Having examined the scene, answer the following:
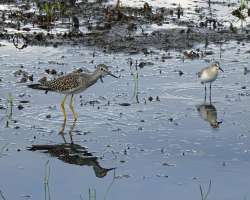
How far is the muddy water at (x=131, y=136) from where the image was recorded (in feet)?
32.0

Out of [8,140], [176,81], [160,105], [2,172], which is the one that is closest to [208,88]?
[176,81]

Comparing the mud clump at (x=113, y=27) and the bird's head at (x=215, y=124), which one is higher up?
the mud clump at (x=113, y=27)

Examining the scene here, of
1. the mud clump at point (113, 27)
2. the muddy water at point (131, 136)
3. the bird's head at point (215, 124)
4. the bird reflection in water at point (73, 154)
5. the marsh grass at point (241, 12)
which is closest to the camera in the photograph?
the muddy water at point (131, 136)

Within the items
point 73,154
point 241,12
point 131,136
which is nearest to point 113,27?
point 241,12

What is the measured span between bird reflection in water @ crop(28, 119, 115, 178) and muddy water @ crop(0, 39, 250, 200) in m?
0.02

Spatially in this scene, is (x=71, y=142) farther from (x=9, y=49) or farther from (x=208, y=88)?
(x=9, y=49)

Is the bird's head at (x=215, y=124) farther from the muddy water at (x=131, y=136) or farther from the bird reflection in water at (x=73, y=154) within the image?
the bird reflection in water at (x=73, y=154)

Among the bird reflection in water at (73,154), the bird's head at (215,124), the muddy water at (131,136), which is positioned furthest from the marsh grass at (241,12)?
the bird reflection in water at (73,154)

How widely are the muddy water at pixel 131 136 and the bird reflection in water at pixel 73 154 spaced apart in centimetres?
2

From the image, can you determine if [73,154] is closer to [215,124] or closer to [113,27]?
[215,124]

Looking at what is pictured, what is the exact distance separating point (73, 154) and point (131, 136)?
4.04 ft

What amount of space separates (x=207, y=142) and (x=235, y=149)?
1.67 ft

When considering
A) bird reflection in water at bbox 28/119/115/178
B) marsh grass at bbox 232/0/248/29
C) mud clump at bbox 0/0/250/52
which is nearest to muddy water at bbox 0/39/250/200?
bird reflection in water at bbox 28/119/115/178

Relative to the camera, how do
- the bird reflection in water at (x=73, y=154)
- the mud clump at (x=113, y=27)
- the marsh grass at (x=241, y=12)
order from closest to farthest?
the bird reflection in water at (x=73, y=154) < the mud clump at (x=113, y=27) < the marsh grass at (x=241, y=12)
